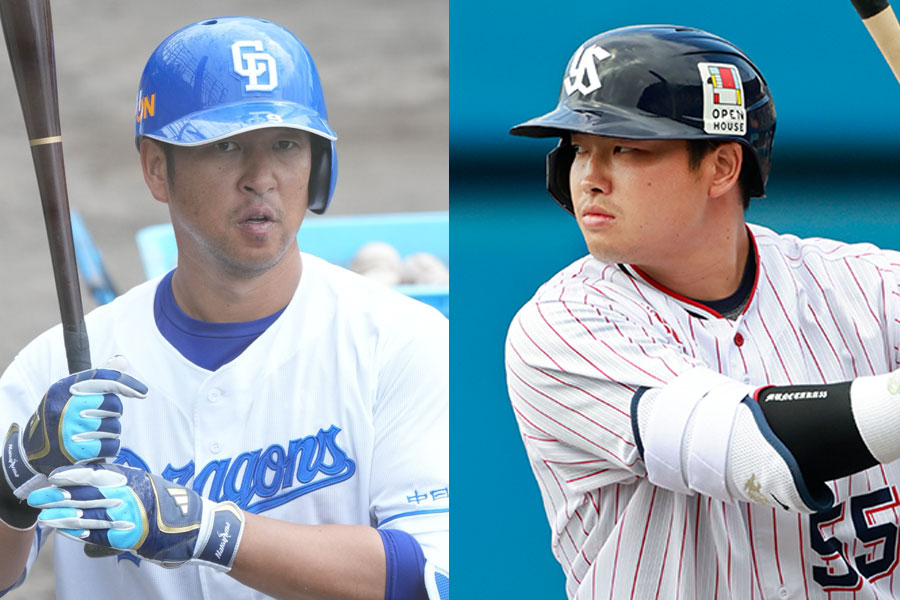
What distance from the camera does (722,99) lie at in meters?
1.75

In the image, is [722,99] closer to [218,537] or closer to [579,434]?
[579,434]

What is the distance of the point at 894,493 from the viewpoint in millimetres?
1827

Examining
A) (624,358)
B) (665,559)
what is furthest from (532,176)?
(665,559)

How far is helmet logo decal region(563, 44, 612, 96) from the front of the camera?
1.79 metres

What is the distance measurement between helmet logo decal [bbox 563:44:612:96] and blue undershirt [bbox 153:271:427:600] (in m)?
0.65

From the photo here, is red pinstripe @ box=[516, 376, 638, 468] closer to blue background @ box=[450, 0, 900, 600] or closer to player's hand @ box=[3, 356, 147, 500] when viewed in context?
blue background @ box=[450, 0, 900, 600]

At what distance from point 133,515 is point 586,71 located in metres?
1.04

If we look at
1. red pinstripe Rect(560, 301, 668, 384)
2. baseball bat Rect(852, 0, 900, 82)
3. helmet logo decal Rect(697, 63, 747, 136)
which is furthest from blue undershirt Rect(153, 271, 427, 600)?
baseball bat Rect(852, 0, 900, 82)

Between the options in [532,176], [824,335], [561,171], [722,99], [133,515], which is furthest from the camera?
[532,176]

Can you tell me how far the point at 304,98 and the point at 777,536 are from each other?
3.54 feet

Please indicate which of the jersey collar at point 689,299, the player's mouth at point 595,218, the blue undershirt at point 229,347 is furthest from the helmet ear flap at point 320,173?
the jersey collar at point 689,299

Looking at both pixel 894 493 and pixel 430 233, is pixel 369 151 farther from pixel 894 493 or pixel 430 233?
pixel 894 493

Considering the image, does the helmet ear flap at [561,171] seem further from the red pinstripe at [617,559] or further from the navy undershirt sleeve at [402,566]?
the navy undershirt sleeve at [402,566]

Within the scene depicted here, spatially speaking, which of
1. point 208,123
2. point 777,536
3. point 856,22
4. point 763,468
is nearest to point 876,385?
point 763,468
